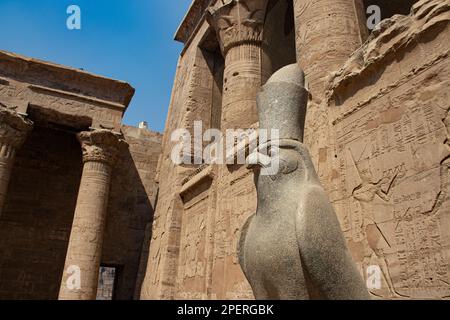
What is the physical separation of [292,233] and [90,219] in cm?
789

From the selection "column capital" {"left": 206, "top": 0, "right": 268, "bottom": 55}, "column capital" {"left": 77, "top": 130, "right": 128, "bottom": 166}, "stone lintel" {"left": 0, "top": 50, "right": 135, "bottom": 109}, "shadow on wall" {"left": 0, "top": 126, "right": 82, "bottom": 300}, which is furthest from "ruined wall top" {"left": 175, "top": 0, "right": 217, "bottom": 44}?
"shadow on wall" {"left": 0, "top": 126, "right": 82, "bottom": 300}

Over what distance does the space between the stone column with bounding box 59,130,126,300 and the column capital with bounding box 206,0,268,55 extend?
402 cm

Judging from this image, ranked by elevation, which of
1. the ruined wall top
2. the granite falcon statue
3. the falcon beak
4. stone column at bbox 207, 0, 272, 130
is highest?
the ruined wall top

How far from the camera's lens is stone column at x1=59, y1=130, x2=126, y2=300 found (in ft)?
26.9

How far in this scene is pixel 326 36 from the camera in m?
5.34

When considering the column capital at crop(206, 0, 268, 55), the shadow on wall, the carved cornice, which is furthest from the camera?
the shadow on wall

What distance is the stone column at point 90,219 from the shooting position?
26.9ft

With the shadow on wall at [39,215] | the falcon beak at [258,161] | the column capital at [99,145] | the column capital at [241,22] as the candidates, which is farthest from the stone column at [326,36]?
the shadow on wall at [39,215]

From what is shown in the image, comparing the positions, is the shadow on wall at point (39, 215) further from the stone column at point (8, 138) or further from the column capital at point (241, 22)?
the column capital at point (241, 22)

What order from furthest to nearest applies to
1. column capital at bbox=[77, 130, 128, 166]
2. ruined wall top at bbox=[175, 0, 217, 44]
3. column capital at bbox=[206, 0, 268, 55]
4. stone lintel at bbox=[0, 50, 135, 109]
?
ruined wall top at bbox=[175, 0, 217, 44] → column capital at bbox=[77, 130, 128, 166] → stone lintel at bbox=[0, 50, 135, 109] → column capital at bbox=[206, 0, 268, 55]

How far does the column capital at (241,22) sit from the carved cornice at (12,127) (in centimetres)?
523

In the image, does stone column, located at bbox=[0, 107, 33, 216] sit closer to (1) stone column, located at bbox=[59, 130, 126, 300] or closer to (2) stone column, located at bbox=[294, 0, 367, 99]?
(1) stone column, located at bbox=[59, 130, 126, 300]
